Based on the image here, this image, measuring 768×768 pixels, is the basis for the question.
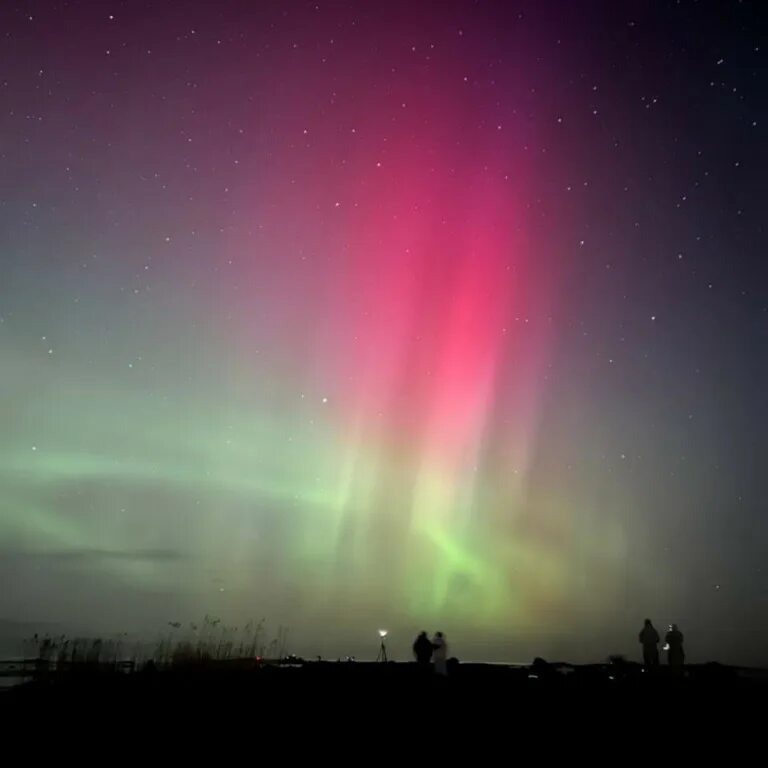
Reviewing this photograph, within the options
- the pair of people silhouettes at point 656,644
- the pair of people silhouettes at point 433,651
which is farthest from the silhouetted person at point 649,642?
the pair of people silhouettes at point 433,651

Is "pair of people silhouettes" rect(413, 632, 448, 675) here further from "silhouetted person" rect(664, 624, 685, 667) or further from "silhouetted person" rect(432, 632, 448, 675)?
"silhouetted person" rect(664, 624, 685, 667)

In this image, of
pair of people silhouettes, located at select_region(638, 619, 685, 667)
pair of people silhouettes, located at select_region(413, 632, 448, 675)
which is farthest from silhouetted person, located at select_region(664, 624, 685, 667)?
pair of people silhouettes, located at select_region(413, 632, 448, 675)

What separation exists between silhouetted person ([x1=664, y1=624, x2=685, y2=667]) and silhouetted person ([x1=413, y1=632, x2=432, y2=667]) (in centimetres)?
646

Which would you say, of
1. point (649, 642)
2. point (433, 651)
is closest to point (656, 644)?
point (649, 642)

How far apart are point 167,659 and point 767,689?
20.0 metres

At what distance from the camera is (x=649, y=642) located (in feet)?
68.7

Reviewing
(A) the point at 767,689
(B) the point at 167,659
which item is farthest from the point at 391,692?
(B) the point at 167,659

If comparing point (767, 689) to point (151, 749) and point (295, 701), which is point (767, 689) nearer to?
point (295, 701)

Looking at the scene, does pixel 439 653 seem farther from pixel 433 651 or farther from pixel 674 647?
pixel 674 647

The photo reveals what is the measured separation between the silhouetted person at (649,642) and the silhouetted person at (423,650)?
6.08 metres

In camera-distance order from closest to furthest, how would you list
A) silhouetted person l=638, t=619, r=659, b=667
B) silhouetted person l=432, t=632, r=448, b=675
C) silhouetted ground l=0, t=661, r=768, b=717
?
silhouetted ground l=0, t=661, r=768, b=717 → silhouetted person l=432, t=632, r=448, b=675 → silhouetted person l=638, t=619, r=659, b=667

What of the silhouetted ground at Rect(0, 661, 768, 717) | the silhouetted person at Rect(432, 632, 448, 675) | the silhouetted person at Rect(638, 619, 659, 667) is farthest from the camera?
the silhouetted person at Rect(638, 619, 659, 667)

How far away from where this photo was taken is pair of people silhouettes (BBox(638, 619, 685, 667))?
65.8ft

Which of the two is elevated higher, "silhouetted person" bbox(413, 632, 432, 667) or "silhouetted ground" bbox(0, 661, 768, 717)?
"silhouetted person" bbox(413, 632, 432, 667)
